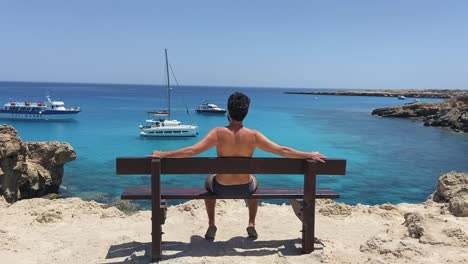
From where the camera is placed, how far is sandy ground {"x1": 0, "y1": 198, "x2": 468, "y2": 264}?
504 centimetres

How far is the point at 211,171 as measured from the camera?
15.9 ft

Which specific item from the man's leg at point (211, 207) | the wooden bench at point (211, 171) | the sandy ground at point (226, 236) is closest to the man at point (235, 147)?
the wooden bench at point (211, 171)

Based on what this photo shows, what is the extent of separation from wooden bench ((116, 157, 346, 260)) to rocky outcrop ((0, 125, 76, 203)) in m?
9.25

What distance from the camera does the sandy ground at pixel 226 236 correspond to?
504 centimetres

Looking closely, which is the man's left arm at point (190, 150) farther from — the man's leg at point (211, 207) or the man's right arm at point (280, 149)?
the man's leg at point (211, 207)

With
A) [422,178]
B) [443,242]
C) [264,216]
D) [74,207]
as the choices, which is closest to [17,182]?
[74,207]

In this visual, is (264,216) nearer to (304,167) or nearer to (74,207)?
(304,167)

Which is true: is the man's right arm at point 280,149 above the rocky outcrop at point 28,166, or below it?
above

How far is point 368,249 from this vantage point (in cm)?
533

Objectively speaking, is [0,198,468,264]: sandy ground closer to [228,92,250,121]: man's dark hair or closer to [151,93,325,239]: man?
[151,93,325,239]: man

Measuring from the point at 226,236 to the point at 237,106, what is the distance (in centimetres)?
204

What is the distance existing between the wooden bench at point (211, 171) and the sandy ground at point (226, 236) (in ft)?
1.44

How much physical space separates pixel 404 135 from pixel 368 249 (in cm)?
4581

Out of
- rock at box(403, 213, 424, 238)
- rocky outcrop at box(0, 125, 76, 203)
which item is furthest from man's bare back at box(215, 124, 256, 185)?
rocky outcrop at box(0, 125, 76, 203)
